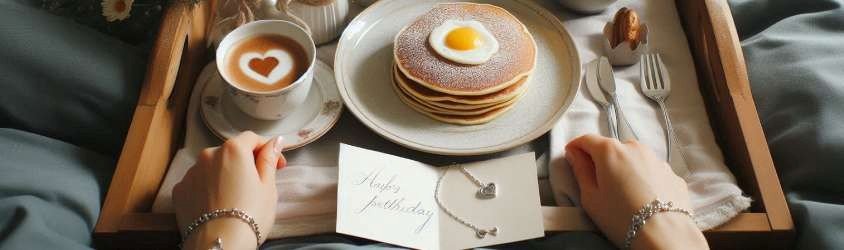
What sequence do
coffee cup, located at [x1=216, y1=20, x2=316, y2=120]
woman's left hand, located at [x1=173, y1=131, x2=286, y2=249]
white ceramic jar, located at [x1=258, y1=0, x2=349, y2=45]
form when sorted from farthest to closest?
white ceramic jar, located at [x1=258, y1=0, x2=349, y2=45] → coffee cup, located at [x1=216, y1=20, x2=316, y2=120] → woman's left hand, located at [x1=173, y1=131, x2=286, y2=249]

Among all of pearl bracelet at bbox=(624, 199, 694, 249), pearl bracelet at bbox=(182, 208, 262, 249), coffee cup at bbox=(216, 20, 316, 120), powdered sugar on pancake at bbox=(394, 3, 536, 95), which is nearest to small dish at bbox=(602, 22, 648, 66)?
powdered sugar on pancake at bbox=(394, 3, 536, 95)

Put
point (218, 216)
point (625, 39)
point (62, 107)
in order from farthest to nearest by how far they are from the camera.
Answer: point (625, 39)
point (62, 107)
point (218, 216)

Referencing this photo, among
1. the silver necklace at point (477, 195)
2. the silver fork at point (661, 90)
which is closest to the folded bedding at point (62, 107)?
the silver necklace at point (477, 195)

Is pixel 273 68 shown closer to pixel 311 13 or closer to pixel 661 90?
pixel 311 13

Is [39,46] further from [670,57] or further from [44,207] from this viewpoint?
[670,57]

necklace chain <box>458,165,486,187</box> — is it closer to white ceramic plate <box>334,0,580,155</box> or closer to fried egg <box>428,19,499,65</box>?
white ceramic plate <box>334,0,580,155</box>

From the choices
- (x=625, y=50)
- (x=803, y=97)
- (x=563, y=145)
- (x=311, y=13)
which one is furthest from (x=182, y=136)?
(x=803, y=97)
